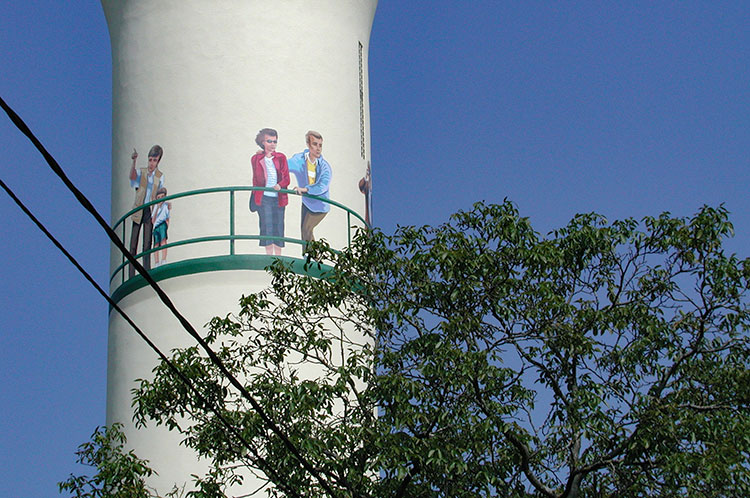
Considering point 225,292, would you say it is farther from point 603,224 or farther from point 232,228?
point 603,224

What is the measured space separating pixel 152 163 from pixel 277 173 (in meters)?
2.35

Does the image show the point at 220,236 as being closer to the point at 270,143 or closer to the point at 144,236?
the point at 144,236

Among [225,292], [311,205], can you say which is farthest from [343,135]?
[225,292]

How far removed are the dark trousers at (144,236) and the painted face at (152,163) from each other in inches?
29.3

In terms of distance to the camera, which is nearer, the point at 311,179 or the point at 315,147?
the point at 311,179

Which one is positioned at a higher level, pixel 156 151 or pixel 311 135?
pixel 311 135

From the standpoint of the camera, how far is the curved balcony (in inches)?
958

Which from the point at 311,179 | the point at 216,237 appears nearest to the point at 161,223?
the point at 216,237

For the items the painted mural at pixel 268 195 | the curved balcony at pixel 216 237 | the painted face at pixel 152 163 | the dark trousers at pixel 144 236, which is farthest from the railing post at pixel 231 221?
the painted face at pixel 152 163

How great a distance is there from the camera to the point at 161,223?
81.9 ft

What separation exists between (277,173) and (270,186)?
308 millimetres

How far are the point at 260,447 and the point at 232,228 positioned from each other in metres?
6.92

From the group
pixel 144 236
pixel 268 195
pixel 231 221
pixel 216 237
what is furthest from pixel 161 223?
pixel 268 195

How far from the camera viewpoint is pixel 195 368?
735 inches
